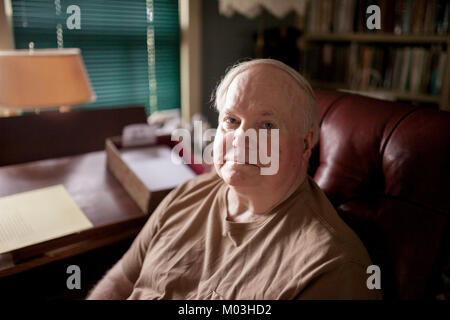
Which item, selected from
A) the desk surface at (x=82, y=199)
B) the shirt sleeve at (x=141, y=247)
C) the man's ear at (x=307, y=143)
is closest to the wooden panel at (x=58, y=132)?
the desk surface at (x=82, y=199)

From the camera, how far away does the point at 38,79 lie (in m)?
1.63

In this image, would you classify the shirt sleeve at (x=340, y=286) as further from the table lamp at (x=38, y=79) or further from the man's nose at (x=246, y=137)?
the table lamp at (x=38, y=79)

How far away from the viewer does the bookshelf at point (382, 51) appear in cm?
236

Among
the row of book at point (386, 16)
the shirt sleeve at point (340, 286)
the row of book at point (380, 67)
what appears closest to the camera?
the shirt sleeve at point (340, 286)

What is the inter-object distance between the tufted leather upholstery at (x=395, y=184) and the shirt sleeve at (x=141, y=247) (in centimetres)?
48

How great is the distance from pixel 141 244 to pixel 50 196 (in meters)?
0.40

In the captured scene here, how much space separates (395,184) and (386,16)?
2039 mm

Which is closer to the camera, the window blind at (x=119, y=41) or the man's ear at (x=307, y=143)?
the man's ear at (x=307, y=143)

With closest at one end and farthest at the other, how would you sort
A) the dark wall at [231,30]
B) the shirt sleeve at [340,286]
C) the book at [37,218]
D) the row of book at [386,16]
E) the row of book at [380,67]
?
the shirt sleeve at [340,286] < the book at [37,218] < the row of book at [386,16] < the row of book at [380,67] < the dark wall at [231,30]

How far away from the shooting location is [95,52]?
273cm

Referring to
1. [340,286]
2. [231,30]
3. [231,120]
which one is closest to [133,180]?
[231,120]

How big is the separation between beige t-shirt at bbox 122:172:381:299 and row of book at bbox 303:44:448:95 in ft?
6.50
